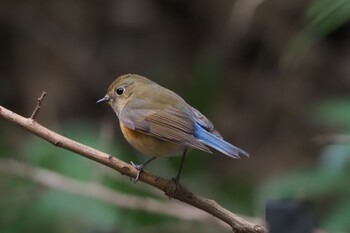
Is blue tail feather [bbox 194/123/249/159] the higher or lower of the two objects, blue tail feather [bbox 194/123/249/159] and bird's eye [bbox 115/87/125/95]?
the lower

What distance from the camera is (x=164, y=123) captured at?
271 cm

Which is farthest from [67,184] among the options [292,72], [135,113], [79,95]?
[292,72]

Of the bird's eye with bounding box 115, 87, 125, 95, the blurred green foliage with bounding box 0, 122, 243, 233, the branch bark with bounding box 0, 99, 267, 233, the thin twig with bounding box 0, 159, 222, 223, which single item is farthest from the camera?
the blurred green foliage with bounding box 0, 122, 243, 233

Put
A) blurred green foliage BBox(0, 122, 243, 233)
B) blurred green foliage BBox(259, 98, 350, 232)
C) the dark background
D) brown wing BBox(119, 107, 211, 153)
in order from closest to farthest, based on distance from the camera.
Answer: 1. brown wing BBox(119, 107, 211, 153)
2. blurred green foliage BBox(259, 98, 350, 232)
3. blurred green foliage BBox(0, 122, 243, 233)
4. the dark background

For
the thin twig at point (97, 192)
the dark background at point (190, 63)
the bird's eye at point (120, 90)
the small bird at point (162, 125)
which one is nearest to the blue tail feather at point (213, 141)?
the small bird at point (162, 125)

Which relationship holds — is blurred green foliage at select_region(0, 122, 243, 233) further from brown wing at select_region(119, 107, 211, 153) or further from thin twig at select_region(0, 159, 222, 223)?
brown wing at select_region(119, 107, 211, 153)

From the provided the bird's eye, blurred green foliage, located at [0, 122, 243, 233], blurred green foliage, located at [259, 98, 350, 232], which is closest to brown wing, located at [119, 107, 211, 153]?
the bird's eye

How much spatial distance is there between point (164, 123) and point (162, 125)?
0.01 metres

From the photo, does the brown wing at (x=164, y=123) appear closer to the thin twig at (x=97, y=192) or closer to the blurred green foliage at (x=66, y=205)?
the thin twig at (x=97, y=192)

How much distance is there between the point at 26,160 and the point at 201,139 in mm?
2083

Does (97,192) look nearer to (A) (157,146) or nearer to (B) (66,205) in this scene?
(B) (66,205)

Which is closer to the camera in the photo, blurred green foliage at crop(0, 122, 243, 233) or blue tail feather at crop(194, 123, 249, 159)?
blue tail feather at crop(194, 123, 249, 159)

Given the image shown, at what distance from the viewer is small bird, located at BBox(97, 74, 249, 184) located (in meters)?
2.61

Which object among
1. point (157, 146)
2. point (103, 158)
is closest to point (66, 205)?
point (157, 146)
